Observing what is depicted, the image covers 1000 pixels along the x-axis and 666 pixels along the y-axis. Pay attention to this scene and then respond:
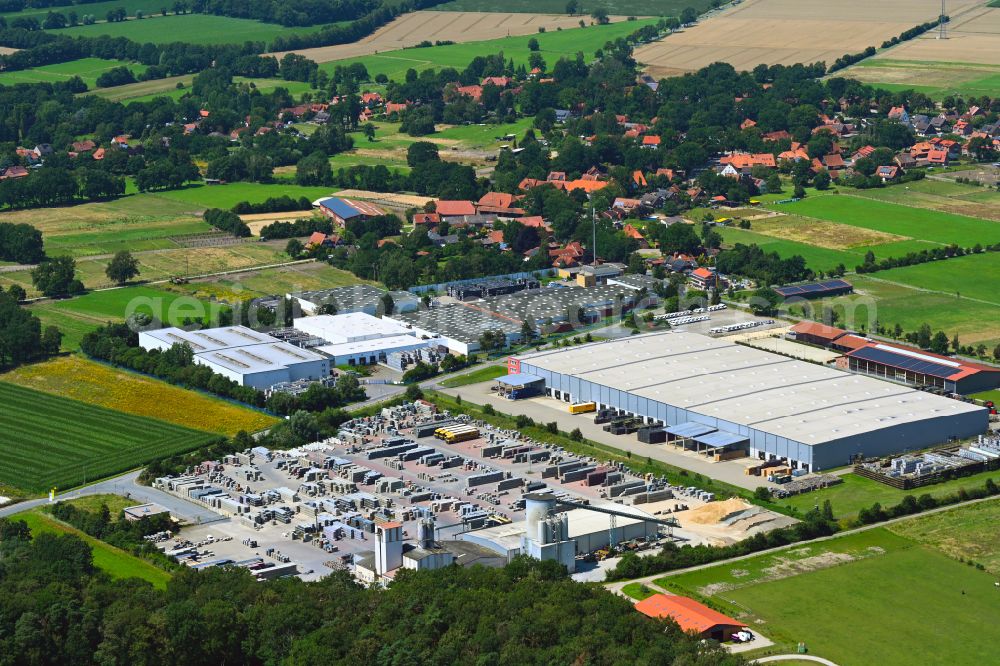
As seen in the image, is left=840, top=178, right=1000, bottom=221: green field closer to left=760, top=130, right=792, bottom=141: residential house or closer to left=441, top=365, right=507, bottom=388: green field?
left=760, top=130, right=792, bottom=141: residential house

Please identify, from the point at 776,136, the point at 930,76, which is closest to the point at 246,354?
the point at 776,136

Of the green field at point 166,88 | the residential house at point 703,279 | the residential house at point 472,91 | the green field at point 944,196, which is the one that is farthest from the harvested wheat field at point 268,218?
the green field at point 166,88

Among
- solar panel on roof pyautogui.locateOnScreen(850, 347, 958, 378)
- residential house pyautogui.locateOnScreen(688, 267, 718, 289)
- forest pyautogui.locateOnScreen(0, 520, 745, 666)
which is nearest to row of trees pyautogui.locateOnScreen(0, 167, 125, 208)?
residential house pyautogui.locateOnScreen(688, 267, 718, 289)

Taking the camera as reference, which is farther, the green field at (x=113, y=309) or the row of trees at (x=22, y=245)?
the row of trees at (x=22, y=245)

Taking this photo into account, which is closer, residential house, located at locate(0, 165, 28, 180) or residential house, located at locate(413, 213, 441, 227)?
residential house, located at locate(413, 213, 441, 227)

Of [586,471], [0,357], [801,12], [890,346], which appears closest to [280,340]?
[0,357]

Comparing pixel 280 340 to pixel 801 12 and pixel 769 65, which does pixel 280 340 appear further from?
pixel 801 12

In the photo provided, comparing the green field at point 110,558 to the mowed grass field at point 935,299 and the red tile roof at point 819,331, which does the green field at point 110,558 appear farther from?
the mowed grass field at point 935,299
